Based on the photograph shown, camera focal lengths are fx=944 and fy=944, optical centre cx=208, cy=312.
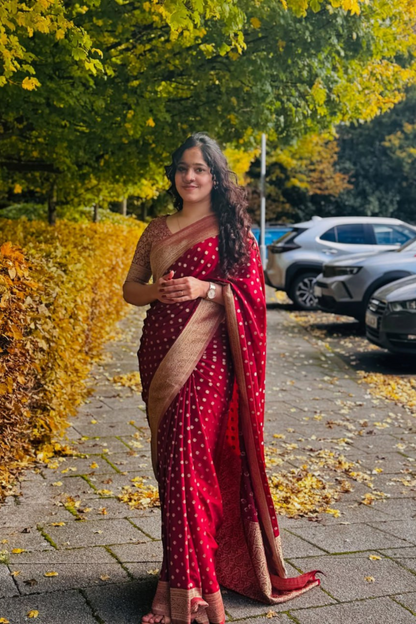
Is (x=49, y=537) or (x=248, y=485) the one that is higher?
(x=248, y=485)

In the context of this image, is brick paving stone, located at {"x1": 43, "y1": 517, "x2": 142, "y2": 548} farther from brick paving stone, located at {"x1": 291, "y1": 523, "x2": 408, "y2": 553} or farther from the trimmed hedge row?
brick paving stone, located at {"x1": 291, "y1": 523, "x2": 408, "y2": 553}

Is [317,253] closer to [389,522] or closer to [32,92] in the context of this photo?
[32,92]

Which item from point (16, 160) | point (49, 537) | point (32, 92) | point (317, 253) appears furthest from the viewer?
point (317, 253)

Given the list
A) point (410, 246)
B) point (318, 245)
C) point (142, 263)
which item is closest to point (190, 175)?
point (142, 263)

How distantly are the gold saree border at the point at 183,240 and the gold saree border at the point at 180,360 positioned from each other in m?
0.22

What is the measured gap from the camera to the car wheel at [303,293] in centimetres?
1711

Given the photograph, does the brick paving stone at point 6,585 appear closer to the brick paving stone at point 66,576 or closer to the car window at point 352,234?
the brick paving stone at point 66,576

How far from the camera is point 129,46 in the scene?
10.3m

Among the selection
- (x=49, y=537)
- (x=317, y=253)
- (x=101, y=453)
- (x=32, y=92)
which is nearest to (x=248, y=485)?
(x=49, y=537)

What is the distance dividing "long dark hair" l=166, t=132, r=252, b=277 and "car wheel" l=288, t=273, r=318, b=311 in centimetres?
1315

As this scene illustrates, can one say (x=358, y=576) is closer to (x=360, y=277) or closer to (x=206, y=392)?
(x=206, y=392)

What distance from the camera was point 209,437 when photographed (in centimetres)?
387

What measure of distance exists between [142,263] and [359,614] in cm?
174

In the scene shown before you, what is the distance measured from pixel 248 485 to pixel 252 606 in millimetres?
502
